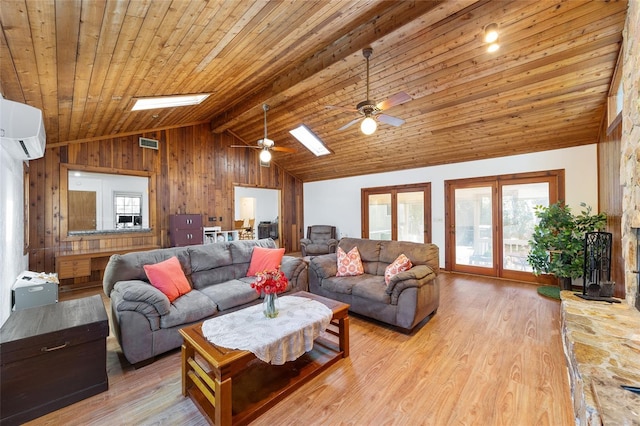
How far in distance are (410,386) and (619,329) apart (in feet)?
5.13

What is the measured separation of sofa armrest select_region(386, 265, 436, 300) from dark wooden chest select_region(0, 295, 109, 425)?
2718 mm

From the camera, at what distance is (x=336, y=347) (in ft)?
8.28

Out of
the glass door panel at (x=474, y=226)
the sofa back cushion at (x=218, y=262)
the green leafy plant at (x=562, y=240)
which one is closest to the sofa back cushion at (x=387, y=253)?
the sofa back cushion at (x=218, y=262)

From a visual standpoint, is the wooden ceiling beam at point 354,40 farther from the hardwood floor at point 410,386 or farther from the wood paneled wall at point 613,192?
the hardwood floor at point 410,386

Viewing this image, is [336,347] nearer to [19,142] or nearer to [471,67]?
[19,142]

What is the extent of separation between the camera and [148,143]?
566cm

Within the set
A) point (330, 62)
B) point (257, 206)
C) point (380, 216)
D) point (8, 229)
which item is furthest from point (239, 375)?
point (257, 206)

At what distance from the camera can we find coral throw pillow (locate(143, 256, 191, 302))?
9.02 feet

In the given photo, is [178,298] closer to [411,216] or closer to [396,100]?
[396,100]

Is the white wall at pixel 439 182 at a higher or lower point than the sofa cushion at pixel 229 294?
higher

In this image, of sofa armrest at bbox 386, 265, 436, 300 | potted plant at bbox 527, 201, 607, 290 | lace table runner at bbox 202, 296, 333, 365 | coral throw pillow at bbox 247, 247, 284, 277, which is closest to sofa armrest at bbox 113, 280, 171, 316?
lace table runner at bbox 202, 296, 333, 365

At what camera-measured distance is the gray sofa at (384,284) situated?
9.44 ft

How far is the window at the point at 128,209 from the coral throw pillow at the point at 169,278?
372cm

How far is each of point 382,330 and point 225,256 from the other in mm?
2316
